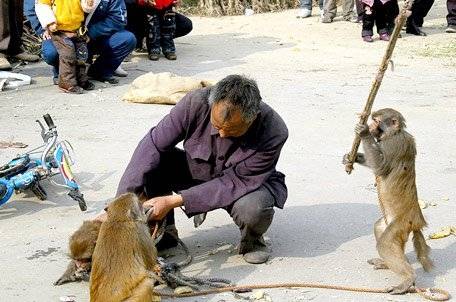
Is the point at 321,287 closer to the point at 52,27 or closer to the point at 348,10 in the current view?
the point at 52,27

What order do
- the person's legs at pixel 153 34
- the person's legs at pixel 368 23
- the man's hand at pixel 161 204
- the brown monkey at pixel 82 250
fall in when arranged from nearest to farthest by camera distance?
1. the brown monkey at pixel 82 250
2. the man's hand at pixel 161 204
3. the person's legs at pixel 153 34
4. the person's legs at pixel 368 23

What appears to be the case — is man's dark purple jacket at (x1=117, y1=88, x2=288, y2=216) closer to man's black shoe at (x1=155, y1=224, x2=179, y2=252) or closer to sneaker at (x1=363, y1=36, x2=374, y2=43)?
man's black shoe at (x1=155, y1=224, x2=179, y2=252)

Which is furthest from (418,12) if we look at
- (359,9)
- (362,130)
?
(362,130)

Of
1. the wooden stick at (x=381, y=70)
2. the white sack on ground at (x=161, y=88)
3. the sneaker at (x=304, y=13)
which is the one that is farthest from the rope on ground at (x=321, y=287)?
the sneaker at (x=304, y=13)

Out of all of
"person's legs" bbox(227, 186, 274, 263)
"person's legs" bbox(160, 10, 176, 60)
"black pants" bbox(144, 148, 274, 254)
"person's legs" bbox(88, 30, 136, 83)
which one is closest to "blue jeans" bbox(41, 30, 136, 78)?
"person's legs" bbox(88, 30, 136, 83)

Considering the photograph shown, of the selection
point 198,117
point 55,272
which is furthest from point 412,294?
point 55,272

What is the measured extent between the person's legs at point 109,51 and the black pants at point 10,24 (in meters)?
1.32

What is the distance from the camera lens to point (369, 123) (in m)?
5.46

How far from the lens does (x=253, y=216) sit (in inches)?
204

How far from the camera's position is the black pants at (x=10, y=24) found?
10625mm

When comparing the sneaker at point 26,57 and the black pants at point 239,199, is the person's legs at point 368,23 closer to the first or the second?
the sneaker at point 26,57

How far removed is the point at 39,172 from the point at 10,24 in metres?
5.23

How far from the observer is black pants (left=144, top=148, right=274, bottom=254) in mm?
5184

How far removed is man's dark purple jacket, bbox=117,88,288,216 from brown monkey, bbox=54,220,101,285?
0.40 m
